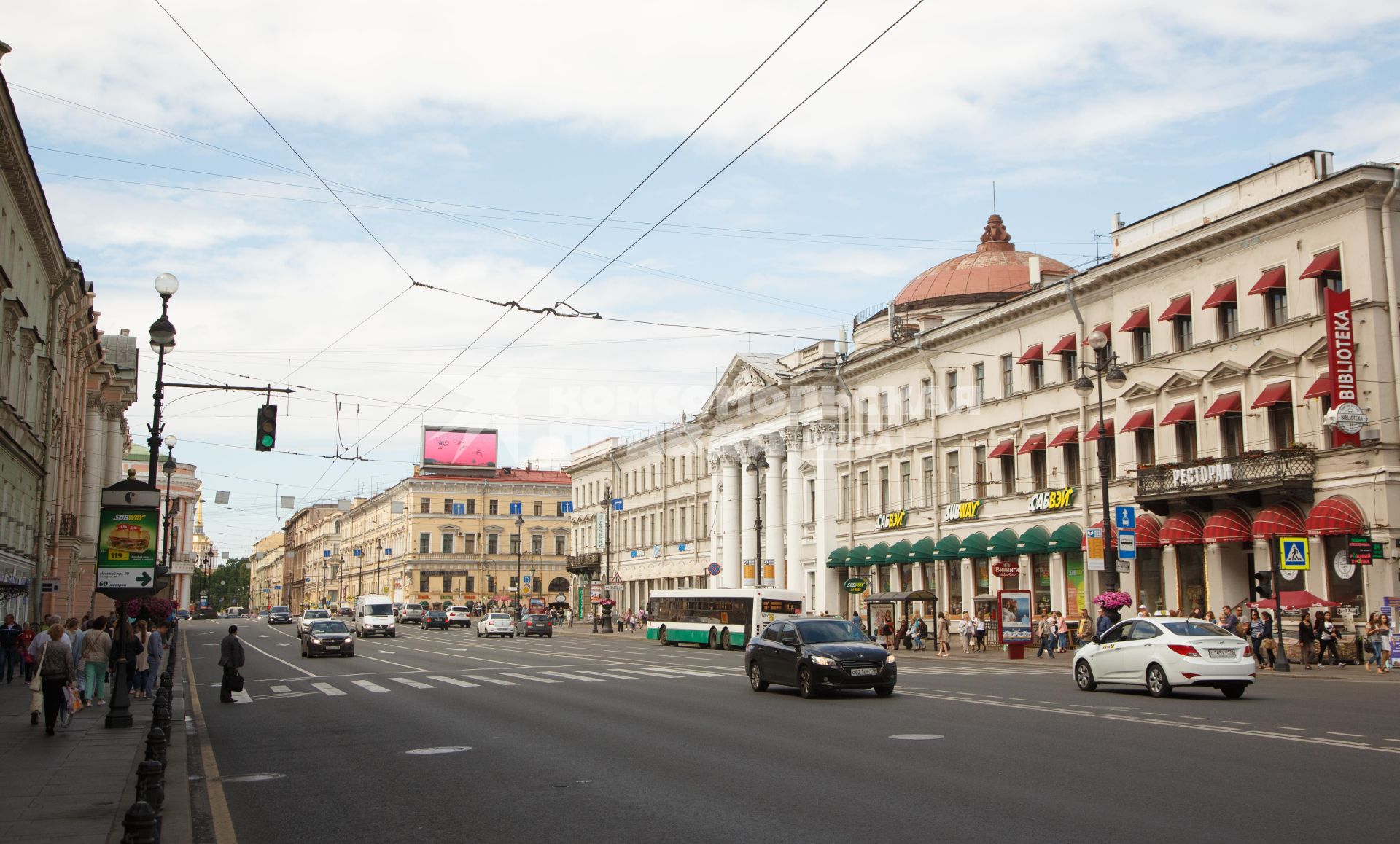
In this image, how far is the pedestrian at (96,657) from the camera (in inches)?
843

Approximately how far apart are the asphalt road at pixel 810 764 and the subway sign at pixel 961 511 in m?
25.9

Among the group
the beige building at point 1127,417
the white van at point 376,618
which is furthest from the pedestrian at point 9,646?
the white van at point 376,618

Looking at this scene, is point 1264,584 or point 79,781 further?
point 1264,584

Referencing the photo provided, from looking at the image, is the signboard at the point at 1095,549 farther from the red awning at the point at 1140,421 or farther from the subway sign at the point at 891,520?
the subway sign at the point at 891,520

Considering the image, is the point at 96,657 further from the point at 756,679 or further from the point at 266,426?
the point at 756,679

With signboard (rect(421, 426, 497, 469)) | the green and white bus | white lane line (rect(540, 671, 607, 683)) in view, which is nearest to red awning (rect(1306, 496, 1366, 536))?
white lane line (rect(540, 671, 607, 683))

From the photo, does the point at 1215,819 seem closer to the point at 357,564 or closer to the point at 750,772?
the point at 750,772

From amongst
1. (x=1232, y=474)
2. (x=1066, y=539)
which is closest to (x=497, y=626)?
(x=1066, y=539)

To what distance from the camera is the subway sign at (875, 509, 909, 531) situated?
5644 cm

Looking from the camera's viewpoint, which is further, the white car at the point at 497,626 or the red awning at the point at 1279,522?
the white car at the point at 497,626

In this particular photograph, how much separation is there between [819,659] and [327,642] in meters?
26.5

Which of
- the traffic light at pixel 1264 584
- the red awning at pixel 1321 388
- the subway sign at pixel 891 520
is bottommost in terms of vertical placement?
the traffic light at pixel 1264 584

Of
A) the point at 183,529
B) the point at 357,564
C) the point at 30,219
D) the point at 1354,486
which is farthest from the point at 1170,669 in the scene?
the point at 357,564

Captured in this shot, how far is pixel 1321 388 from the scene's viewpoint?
33.8 m
